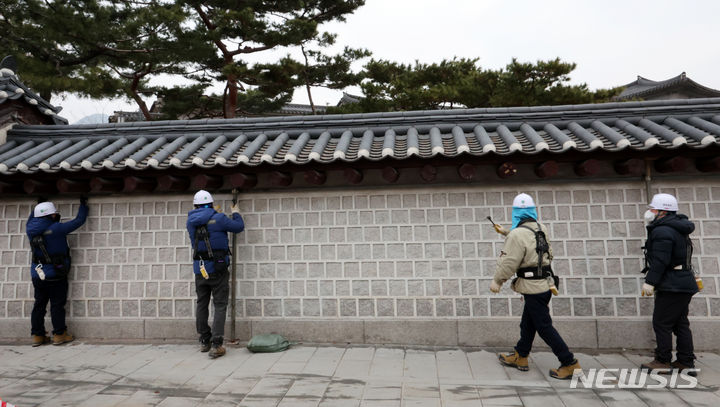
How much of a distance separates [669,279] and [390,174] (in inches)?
138

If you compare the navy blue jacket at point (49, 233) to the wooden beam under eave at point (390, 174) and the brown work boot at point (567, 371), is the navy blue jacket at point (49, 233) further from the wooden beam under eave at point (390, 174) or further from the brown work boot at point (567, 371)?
the brown work boot at point (567, 371)

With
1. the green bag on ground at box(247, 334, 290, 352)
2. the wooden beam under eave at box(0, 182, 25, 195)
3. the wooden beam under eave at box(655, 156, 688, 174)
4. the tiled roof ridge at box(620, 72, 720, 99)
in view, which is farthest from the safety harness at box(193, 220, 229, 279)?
the tiled roof ridge at box(620, 72, 720, 99)

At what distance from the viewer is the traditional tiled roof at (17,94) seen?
7129 mm

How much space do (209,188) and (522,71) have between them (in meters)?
11.2

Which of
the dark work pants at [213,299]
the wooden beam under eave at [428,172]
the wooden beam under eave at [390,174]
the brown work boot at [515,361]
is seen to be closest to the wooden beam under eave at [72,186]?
the dark work pants at [213,299]

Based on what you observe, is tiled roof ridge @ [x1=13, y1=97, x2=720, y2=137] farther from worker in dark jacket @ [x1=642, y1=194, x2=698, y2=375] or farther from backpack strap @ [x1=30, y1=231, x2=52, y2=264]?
worker in dark jacket @ [x1=642, y1=194, x2=698, y2=375]

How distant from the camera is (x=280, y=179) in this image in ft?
19.3

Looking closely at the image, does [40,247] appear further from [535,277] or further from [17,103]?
[535,277]

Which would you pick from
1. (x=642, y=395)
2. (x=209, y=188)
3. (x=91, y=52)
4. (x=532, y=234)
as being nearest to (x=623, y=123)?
(x=532, y=234)

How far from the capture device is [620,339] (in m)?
5.61

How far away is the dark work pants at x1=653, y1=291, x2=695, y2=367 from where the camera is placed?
15.3 ft

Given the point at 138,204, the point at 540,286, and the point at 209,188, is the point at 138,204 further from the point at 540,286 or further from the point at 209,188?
the point at 540,286

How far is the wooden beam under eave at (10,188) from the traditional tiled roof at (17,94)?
1.75 m

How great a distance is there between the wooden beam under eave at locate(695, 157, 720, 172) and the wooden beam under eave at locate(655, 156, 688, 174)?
225 mm
